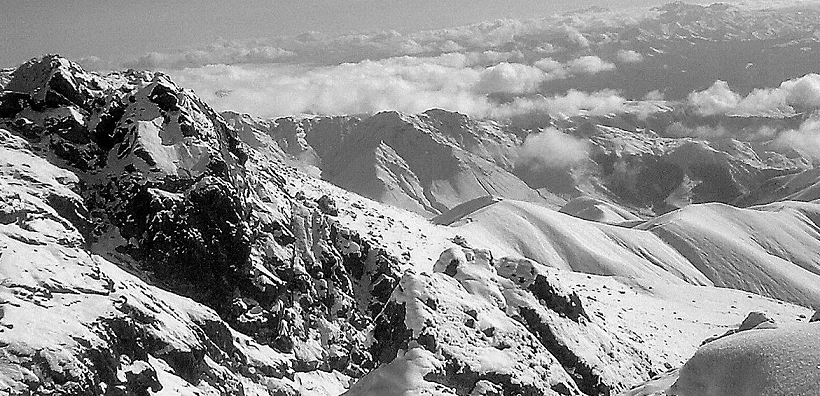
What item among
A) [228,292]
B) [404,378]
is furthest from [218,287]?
[404,378]

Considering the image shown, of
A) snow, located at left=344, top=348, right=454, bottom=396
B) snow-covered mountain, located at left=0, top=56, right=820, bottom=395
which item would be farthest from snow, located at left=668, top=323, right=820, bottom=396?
snow, located at left=344, top=348, right=454, bottom=396

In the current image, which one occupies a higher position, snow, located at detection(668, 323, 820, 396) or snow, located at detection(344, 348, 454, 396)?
snow, located at detection(668, 323, 820, 396)

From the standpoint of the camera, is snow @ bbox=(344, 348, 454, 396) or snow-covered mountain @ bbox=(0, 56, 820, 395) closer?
snow @ bbox=(344, 348, 454, 396)

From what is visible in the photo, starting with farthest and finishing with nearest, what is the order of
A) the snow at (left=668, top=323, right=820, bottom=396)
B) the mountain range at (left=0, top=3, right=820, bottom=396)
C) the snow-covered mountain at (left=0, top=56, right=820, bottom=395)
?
1. the snow-covered mountain at (left=0, top=56, right=820, bottom=395)
2. the mountain range at (left=0, top=3, right=820, bottom=396)
3. the snow at (left=668, top=323, right=820, bottom=396)

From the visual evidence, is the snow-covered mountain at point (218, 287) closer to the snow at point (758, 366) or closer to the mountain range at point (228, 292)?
the mountain range at point (228, 292)

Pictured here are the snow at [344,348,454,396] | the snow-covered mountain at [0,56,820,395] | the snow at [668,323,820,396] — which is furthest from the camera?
the snow-covered mountain at [0,56,820,395]

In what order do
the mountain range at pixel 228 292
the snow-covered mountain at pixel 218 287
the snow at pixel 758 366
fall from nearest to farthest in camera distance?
1. the snow at pixel 758 366
2. the mountain range at pixel 228 292
3. the snow-covered mountain at pixel 218 287

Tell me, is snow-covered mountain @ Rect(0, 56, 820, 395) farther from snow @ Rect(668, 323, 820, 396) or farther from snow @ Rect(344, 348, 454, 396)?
snow @ Rect(668, 323, 820, 396)

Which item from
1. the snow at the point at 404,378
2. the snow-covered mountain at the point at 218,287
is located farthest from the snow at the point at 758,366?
the snow at the point at 404,378

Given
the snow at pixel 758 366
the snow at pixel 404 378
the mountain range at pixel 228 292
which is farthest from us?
the mountain range at pixel 228 292

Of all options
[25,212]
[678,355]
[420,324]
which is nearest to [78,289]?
[25,212]

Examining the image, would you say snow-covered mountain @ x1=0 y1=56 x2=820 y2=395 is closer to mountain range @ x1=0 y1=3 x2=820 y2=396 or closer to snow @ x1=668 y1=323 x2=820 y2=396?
mountain range @ x1=0 y1=3 x2=820 y2=396

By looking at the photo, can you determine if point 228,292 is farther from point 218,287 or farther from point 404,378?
point 404,378
